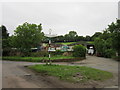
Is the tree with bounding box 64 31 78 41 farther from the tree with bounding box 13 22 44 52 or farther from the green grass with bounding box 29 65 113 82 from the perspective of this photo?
the green grass with bounding box 29 65 113 82

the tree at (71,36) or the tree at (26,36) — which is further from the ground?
the tree at (71,36)

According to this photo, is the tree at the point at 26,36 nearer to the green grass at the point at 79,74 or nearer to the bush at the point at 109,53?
the bush at the point at 109,53

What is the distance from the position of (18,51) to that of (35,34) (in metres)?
6.64

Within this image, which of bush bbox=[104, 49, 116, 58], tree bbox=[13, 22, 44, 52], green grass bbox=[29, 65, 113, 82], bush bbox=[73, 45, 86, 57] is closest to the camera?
green grass bbox=[29, 65, 113, 82]

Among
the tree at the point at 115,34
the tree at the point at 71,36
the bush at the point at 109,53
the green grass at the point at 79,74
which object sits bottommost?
the green grass at the point at 79,74

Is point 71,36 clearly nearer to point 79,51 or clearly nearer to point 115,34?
point 79,51

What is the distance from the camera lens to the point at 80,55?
22016 millimetres

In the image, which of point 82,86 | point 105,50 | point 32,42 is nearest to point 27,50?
point 32,42

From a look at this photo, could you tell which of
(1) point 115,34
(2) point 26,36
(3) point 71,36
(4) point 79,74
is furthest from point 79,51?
(3) point 71,36

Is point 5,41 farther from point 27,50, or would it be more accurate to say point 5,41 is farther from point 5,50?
point 27,50

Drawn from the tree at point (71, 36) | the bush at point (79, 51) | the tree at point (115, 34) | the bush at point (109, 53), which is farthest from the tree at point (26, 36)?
the tree at point (71, 36)

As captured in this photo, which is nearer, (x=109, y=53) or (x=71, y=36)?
(x=109, y=53)

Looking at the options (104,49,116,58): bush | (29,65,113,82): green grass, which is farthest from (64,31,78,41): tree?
(29,65,113,82): green grass

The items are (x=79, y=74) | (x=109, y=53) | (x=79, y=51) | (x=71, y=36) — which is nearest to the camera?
(x=79, y=74)
